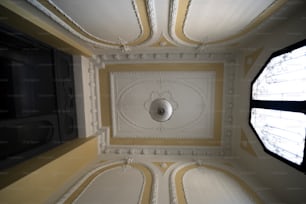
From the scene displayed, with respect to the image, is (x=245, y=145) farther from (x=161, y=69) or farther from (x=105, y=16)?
(x=105, y=16)

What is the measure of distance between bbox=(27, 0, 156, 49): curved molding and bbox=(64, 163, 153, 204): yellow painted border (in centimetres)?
279

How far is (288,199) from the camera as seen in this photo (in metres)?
1.93

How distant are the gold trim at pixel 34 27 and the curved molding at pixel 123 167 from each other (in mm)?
2595

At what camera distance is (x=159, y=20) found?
2.16 m

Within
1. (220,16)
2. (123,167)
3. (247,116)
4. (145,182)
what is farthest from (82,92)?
(247,116)

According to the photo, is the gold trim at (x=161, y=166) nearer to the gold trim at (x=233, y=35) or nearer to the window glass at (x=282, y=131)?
the window glass at (x=282, y=131)

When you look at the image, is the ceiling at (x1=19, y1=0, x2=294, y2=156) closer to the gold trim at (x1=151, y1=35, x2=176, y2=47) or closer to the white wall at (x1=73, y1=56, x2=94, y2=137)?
the gold trim at (x1=151, y1=35, x2=176, y2=47)

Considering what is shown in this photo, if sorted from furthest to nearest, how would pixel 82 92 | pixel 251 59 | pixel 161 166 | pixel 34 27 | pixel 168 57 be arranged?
pixel 168 57
pixel 82 92
pixel 161 166
pixel 251 59
pixel 34 27

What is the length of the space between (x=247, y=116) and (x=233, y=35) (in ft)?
5.55

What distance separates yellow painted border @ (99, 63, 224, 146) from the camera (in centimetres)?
340

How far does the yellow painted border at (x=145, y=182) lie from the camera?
2.22 meters

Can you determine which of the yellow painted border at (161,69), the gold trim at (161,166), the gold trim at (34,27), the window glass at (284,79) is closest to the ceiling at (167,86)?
the yellow painted border at (161,69)

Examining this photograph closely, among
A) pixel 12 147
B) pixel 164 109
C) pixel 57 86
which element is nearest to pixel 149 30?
pixel 164 109

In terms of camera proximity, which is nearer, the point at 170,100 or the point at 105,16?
the point at 105,16
